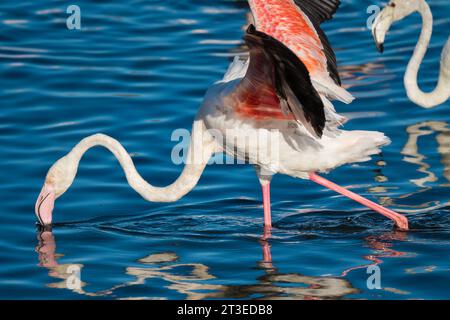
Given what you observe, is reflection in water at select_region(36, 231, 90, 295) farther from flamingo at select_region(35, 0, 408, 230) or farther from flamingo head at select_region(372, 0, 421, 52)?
flamingo head at select_region(372, 0, 421, 52)

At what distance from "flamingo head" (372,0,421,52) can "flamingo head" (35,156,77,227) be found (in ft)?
15.6

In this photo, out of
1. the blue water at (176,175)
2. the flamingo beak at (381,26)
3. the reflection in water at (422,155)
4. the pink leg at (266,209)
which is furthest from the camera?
the flamingo beak at (381,26)

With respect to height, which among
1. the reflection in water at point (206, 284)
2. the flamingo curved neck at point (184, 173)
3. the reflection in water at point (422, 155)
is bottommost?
the reflection in water at point (206, 284)

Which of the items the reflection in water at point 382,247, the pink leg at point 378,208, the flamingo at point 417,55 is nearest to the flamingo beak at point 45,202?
the pink leg at point 378,208

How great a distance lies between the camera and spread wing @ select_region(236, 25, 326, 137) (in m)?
7.40

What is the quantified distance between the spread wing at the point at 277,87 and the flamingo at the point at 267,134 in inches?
0.4

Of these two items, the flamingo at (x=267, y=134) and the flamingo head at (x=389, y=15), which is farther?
the flamingo head at (x=389, y=15)

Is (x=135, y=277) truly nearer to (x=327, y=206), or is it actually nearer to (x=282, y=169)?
(x=282, y=169)

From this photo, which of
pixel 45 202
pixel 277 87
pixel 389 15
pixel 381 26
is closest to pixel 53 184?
pixel 45 202

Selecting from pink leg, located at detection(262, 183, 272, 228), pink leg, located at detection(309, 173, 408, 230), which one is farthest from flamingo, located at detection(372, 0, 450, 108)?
pink leg, located at detection(262, 183, 272, 228)

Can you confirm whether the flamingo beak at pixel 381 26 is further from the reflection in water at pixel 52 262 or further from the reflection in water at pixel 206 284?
the reflection in water at pixel 52 262

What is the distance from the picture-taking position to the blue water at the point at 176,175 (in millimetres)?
8492

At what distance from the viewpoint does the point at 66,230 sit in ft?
31.3

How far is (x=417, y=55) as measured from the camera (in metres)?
12.7
